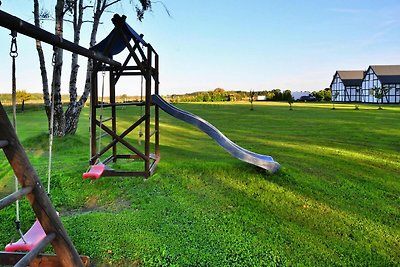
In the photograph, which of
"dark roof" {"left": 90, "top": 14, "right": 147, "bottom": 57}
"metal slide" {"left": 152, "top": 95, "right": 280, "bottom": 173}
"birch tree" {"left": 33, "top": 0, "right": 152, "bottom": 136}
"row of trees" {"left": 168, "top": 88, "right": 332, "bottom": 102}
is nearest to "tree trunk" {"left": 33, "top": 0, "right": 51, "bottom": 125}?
"birch tree" {"left": 33, "top": 0, "right": 152, "bottom": 136}

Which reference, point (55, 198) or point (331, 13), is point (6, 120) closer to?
point (55, 198)

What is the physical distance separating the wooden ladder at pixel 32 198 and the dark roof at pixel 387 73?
51.8m

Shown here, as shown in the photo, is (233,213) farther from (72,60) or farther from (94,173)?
(72,60)

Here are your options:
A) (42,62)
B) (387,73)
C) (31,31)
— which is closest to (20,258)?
(31,31)

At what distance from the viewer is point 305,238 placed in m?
3.82

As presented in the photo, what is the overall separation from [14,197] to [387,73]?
5448 cm

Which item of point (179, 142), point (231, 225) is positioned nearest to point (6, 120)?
point (231, 225)

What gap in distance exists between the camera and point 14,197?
1.97 m

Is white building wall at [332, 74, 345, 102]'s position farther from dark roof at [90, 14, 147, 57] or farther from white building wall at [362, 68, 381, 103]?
dark roof at [90, 14, 147, 57]

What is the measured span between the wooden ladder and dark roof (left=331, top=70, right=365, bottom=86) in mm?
58023

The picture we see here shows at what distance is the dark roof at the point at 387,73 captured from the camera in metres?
46.3

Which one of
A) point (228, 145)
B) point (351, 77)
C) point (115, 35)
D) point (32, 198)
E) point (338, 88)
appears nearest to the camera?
point (32, 198)

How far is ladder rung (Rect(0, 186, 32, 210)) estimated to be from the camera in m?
1.88

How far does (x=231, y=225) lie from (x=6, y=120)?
283cm
